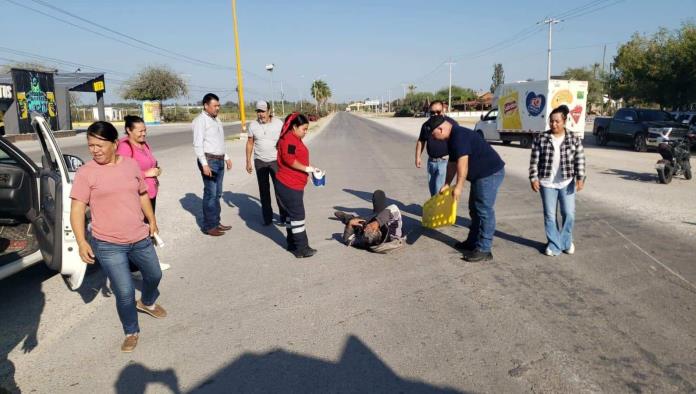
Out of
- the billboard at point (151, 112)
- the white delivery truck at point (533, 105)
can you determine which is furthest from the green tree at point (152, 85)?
the white delivery truck at point (533, 105)

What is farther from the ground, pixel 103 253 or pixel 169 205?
pixel 103 253

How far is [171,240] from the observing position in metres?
6.42

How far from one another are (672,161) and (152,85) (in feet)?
224

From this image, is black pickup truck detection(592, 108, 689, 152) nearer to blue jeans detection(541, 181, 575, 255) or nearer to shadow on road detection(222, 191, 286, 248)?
blue jeans detection(541, 181, 575, 255)

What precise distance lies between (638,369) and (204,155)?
A: 17.1 feet

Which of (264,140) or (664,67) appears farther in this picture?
(664,67)

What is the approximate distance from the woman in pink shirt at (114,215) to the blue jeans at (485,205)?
347 centimetres

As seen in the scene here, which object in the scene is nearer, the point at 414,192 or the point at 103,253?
the point at 103,253

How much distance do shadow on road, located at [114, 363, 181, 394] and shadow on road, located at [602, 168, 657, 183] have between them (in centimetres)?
1125

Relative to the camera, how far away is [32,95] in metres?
29.9

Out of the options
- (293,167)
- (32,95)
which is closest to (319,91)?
(32,95)

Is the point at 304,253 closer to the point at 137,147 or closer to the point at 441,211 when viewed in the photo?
the point at 441,211

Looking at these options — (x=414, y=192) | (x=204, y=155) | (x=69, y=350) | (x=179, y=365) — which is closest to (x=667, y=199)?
(x=414, y=192)

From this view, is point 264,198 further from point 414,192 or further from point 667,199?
point 667,199
